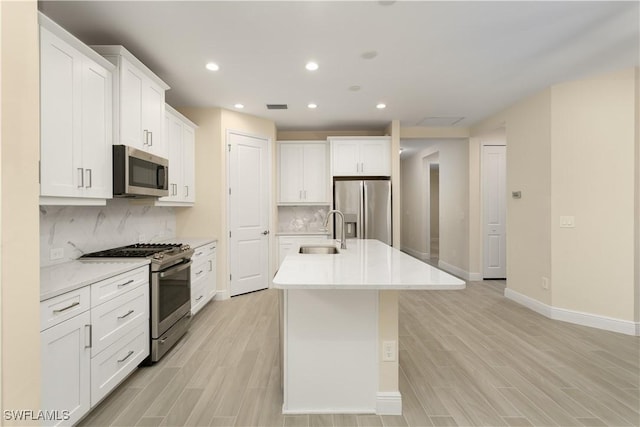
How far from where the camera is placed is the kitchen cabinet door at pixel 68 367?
141 cm

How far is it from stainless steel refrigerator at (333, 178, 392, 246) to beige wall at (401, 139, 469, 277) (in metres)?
1.66

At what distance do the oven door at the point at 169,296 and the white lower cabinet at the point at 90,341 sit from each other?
97mm

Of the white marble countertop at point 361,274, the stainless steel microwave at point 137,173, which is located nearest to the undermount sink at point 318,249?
the white marble countertop at point 361,274

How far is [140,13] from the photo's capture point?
6.89 feet

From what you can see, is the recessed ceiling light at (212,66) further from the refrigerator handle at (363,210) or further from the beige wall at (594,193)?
the beige wall at (594,193)

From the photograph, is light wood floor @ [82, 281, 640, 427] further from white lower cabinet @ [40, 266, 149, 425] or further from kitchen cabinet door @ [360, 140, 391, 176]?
kitchen cabinet door @ [360, 140, 391, 176]

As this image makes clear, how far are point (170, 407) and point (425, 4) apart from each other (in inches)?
127

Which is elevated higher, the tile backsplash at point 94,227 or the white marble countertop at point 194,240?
the tile backsplash at point 94,227

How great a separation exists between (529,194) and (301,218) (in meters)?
3.51

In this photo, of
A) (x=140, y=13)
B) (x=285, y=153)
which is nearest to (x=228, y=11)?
(x=140, y=13)

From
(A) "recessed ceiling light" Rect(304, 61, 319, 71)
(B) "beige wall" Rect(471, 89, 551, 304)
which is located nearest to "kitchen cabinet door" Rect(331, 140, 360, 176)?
(A) "recessed ceiling light" Rect(304, 61, 319, 71)

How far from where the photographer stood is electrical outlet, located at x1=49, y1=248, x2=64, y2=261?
2055mm

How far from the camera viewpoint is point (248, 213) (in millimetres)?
4402

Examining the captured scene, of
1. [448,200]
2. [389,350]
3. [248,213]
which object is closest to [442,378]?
[389,350]
